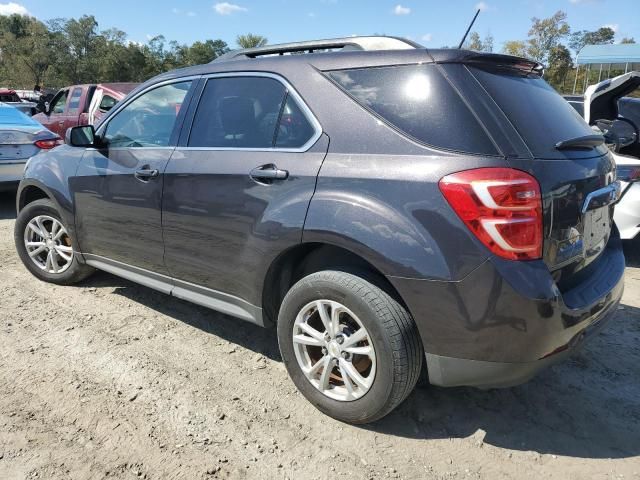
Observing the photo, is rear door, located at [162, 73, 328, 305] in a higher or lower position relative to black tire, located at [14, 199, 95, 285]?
higher

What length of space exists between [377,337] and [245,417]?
0.87m

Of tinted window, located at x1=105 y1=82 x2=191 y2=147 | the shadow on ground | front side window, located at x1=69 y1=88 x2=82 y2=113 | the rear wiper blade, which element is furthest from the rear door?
front side window, located at x1=69 y1=88 x2=82 y2=113

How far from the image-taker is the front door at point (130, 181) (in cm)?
328

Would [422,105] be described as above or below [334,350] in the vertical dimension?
above

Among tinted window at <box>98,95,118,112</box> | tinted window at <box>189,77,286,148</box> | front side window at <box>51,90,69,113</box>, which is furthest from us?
front side window at <box>51,90,69,113</box>

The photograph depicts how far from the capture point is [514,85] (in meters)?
2.45

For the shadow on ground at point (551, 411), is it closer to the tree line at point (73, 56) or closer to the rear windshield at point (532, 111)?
the rear windshield at point (532, 111)

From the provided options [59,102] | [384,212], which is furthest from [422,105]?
[59,102]

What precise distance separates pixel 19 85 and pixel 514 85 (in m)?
63.5

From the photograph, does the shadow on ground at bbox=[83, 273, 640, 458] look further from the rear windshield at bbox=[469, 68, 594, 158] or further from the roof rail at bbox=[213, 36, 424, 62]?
the roof rail at bbox=[213, 36, 424, 62]

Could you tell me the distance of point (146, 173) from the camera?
3250mm

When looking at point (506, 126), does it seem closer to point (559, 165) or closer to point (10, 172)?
point (559, 165)

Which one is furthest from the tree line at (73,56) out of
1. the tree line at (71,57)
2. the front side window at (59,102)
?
the front side window at (59,102)

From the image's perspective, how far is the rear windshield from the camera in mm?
2240
